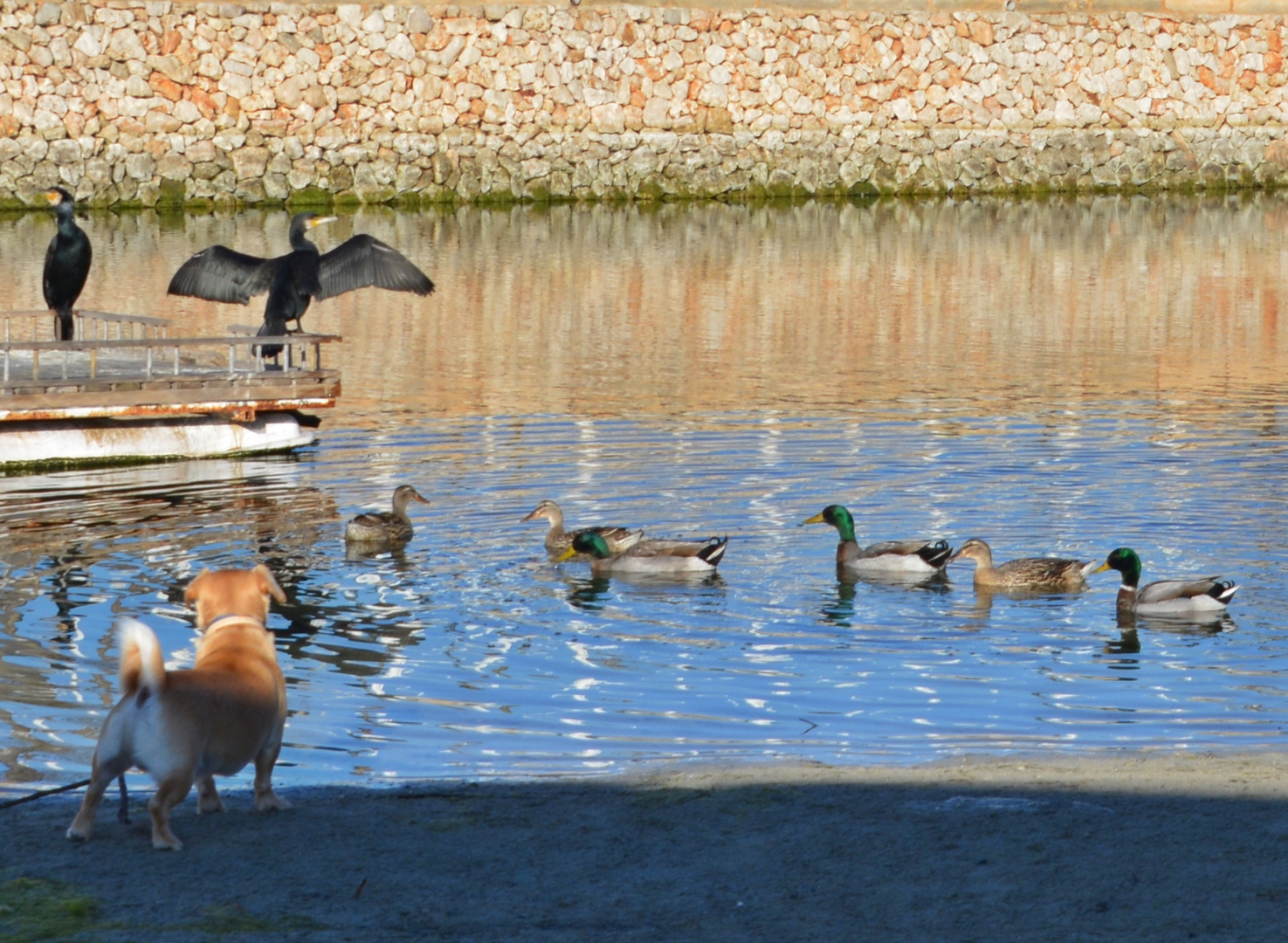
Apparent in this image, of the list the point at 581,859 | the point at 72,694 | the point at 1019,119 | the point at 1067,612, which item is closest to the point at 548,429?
the point at 1067,612

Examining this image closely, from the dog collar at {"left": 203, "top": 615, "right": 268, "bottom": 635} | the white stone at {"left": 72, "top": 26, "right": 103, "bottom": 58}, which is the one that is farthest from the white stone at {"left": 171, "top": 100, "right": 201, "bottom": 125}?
the dog collar at {"left": 203, "top": 615, "right": 268, "bottom": 635}

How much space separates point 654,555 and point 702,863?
20.5 feet

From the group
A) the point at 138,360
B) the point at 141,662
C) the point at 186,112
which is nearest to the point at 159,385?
the point at 138,360

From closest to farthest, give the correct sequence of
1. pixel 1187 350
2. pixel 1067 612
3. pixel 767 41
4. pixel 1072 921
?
pixel 1072 921 → pixel 1067 612 → pixel 1187 350 → pixel 767 41

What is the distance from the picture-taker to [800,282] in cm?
3170

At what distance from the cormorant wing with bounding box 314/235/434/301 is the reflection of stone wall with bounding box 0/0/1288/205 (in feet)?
90.0

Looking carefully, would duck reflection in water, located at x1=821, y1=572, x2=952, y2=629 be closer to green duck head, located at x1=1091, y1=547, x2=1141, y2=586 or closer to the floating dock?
green duck head, located at x1=1091, y1=547, x2=1141, y2=586

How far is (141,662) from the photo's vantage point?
675cm

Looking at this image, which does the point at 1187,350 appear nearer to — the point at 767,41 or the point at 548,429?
the point at 548,429

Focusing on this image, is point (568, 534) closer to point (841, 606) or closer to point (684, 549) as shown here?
point (684, 549)

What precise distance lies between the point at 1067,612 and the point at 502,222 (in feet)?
101

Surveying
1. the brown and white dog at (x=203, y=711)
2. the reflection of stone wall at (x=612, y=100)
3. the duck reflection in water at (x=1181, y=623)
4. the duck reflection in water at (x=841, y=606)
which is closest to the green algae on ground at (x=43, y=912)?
the brown and white dog at (x=203, y=711)

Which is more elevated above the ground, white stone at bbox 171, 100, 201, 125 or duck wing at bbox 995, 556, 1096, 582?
white stone at bbox 171, 100, 201, 125

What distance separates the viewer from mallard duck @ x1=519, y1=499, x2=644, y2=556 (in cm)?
1362
